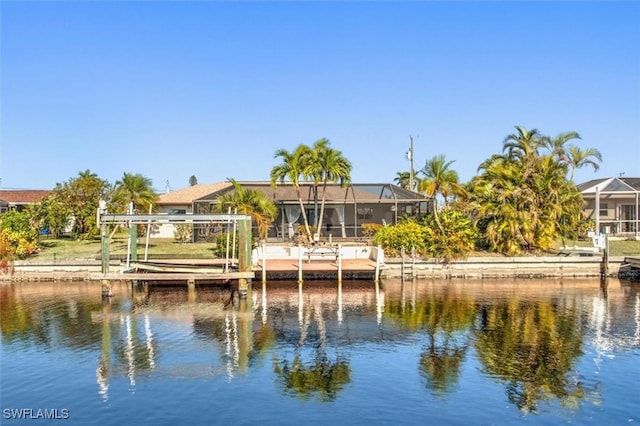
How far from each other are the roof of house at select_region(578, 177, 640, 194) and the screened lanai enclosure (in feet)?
45.8

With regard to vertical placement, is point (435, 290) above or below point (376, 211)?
below

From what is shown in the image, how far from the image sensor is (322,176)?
35781mm

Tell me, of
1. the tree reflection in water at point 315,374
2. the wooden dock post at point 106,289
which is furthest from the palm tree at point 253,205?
the tree reflection in water at point 315,374

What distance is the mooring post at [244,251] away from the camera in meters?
24.1

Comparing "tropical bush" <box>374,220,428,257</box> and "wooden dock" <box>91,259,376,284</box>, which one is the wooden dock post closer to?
"wooden dock" <box>91,259,376,284</box>

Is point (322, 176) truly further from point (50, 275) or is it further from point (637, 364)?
point (637, 364)

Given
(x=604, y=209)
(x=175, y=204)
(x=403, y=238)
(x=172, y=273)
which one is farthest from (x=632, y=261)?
(x=175, y=204)

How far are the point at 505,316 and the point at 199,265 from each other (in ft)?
46.6

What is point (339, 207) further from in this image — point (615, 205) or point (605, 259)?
point (615, 205)

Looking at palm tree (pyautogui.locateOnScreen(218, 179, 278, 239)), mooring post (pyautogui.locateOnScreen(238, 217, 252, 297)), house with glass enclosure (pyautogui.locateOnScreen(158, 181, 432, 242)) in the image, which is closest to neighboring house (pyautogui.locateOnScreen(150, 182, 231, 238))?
house with glass enclosure (pyautogui.locateOnScreen(158, 181, 432, 242))

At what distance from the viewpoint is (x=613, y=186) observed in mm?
43656

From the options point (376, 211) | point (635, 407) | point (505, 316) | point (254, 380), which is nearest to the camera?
point (635, 407)

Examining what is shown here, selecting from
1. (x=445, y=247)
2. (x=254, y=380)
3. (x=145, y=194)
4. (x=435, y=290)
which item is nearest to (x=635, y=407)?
(x=254, y=380)

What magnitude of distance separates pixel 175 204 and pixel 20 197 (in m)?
19.6
